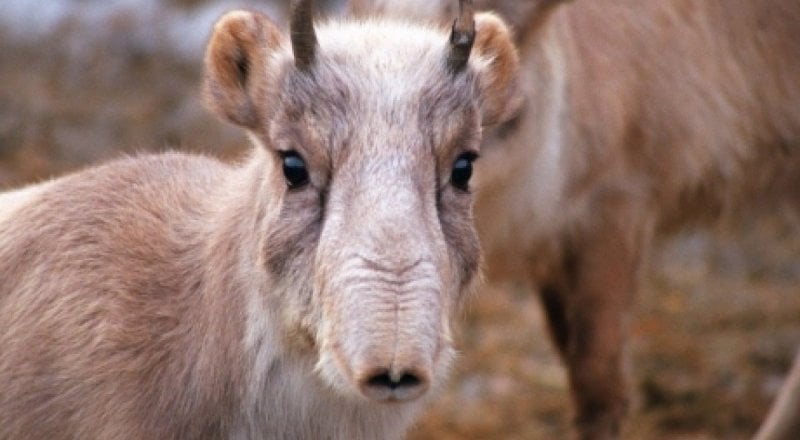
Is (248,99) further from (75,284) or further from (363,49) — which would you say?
(75,284)

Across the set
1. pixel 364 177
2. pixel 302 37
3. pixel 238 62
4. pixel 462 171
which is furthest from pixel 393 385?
pixel 238 62

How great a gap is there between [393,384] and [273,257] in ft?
1.45

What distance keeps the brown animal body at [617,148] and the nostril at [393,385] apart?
90.0 inches

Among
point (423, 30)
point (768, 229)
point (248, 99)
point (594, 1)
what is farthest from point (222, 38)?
point (768, 229)

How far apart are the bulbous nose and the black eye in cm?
43

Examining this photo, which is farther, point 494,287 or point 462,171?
point 494,287

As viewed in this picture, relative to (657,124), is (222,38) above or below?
below

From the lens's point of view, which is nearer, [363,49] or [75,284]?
[363,49]

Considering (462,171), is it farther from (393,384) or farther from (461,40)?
(393,384)

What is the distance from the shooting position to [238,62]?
3162mm

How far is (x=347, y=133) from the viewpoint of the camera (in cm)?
284

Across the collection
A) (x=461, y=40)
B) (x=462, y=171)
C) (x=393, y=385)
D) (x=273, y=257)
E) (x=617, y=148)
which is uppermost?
(x=617, y=148)

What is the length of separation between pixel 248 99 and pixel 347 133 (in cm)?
34

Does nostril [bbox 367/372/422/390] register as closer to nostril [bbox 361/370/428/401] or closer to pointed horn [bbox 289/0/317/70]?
nostril [bbox 361/370/428/401]
